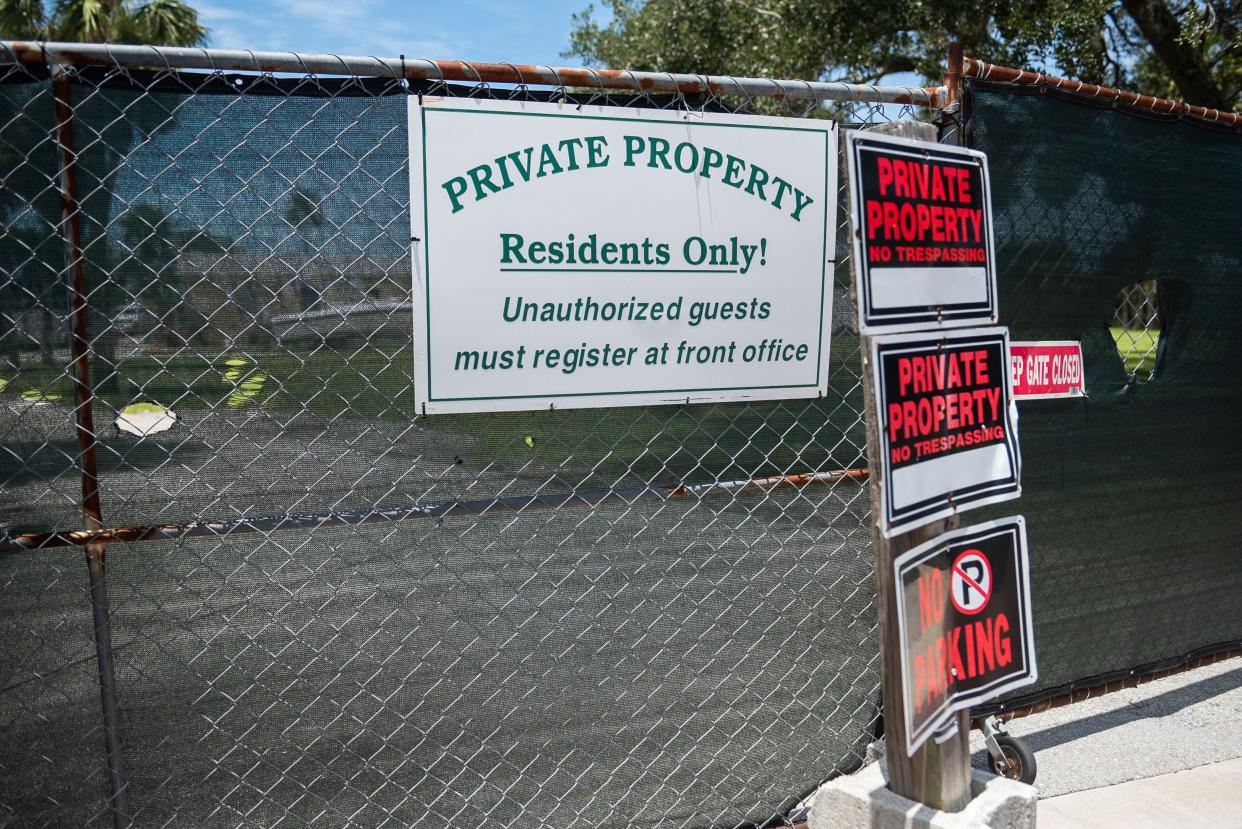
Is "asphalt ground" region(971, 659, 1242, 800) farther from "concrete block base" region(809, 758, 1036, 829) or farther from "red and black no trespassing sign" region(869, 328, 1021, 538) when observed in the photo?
"red and black no trespassing sign" region(869, 328, 1021, 538)

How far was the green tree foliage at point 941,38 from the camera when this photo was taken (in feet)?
41.3

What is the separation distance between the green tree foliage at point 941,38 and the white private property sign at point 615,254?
10.5 m

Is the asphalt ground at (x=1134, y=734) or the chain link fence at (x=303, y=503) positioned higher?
the chain link fence at (x=303, y=503)

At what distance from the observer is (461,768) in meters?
2.91

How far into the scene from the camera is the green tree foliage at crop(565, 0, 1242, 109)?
41.3 feet

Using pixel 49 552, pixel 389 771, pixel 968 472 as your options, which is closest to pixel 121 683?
pixel 49 552

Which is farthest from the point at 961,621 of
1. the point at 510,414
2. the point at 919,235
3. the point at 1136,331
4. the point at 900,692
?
the point at 1136,331

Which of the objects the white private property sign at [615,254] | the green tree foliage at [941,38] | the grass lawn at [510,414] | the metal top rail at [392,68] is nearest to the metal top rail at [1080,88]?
the metal top rail at [392,68]

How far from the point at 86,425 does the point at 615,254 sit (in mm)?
1377

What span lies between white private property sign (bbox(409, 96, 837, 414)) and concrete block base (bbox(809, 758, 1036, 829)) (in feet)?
3.64

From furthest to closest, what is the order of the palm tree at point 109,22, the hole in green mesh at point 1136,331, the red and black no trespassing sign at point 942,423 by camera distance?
the palm tree at point 109,22 < the hole in green mesh at point 1136,331 < the red and black no trespassing sign at point 942,423

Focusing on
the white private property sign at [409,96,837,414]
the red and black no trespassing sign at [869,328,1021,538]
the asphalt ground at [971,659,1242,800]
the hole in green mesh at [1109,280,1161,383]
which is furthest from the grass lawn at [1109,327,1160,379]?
the white private property sign at [409,96,837,414]

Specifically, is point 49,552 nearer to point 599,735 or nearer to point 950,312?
point 599,735

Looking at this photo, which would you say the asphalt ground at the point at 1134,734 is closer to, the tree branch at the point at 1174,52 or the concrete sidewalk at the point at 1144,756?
the concrete sidewalk at the point at 1144,756
